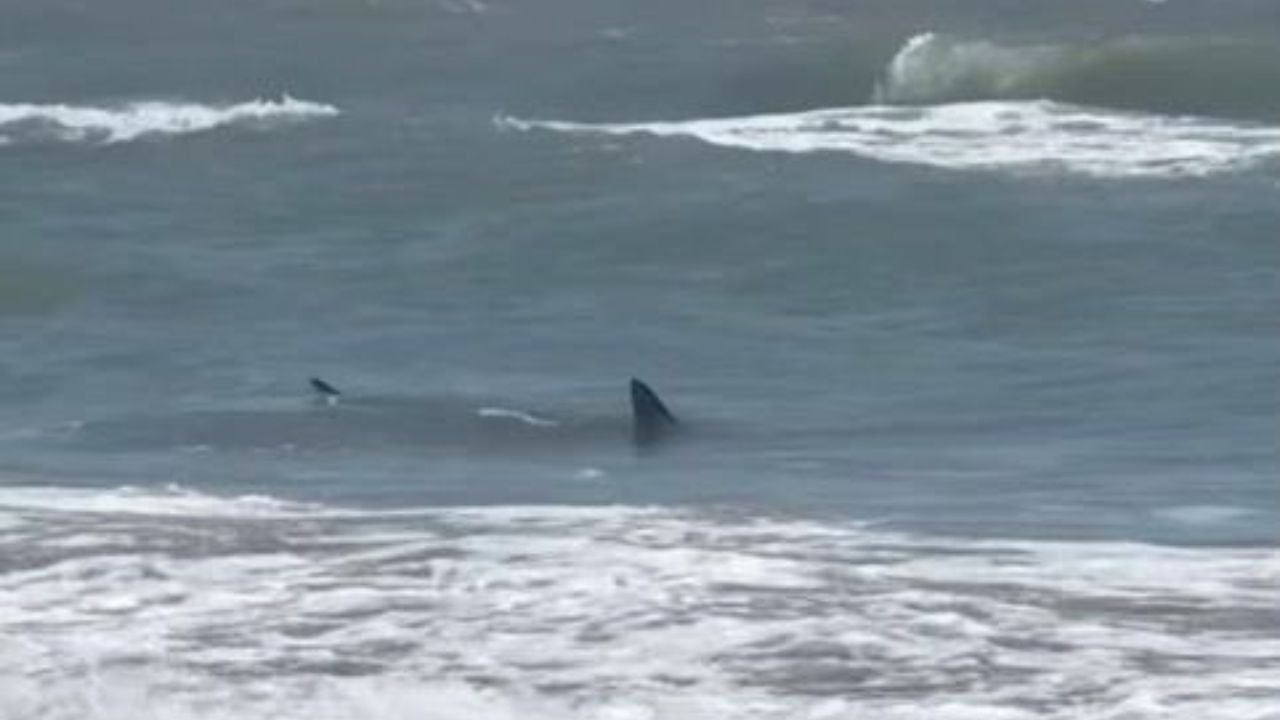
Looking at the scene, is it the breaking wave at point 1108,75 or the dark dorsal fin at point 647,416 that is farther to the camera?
the breaking wave at point 1108,75

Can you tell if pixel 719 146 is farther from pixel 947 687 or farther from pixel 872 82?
pixel 947 687

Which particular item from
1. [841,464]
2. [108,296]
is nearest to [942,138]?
[108,296]

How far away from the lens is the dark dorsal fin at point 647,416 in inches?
923

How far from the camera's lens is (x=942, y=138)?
35.6 m

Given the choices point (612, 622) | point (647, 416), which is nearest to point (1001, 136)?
point (647, 416)

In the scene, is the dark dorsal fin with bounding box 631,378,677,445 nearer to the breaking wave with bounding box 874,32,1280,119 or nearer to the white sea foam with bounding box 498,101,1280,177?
the white sea foam with bounding box 498,101,1280,177

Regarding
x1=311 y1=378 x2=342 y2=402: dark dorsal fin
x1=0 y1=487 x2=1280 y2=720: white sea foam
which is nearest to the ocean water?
x1=0 y1=487 x2=1280 y2=720: white sea foam

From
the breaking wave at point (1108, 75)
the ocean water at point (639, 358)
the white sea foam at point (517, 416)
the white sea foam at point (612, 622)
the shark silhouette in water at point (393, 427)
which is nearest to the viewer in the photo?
the white sea foam at point (612, 622)

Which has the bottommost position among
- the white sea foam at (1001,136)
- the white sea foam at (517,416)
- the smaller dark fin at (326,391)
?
the white sea foam at (517,416)

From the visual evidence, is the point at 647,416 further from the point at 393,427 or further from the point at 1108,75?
the point at 1108,75

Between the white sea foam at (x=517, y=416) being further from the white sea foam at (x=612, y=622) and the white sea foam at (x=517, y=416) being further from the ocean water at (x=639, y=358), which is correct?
the white sea foam at (x=612, y=622)

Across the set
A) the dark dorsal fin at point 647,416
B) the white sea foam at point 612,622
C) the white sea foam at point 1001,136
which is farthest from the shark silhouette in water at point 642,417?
the white sea foam at point 1001,136

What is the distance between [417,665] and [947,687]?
1726mm

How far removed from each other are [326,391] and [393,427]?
1554 millimetres
